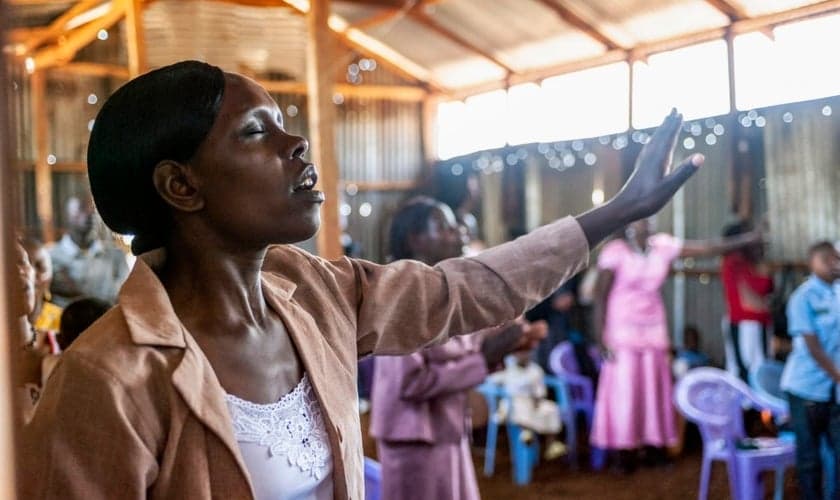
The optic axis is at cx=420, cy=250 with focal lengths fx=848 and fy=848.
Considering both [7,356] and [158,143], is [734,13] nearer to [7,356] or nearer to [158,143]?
[158,143]

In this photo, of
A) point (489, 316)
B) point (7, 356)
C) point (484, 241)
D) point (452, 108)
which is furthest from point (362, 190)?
point (7, 356)

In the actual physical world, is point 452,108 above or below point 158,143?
above

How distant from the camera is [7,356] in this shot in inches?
14.7

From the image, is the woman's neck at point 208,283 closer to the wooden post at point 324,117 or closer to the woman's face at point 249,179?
the woman's face at point 249,179

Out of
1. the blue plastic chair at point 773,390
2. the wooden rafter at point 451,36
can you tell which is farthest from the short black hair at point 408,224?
the wooden rafter at point 451,36

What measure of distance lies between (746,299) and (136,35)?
10.6 feet

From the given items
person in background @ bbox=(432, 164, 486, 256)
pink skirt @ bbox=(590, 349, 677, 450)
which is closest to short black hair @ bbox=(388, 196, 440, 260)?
pink skirt @ bbox=(590, 349, 677, 450)

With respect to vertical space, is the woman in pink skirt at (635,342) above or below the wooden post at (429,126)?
below

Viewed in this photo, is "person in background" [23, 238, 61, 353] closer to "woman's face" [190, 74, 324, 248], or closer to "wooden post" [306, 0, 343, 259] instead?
"woman's face" [190, 74, 324, 248]

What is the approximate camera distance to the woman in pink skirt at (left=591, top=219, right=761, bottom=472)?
4.29 m

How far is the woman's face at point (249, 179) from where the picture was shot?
844 millimetres

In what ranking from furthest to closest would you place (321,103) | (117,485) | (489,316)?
(321,103), (489,316), (117,485)

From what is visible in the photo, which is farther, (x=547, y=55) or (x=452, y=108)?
(x=452, y=108)

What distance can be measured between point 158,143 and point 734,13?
1665mm
